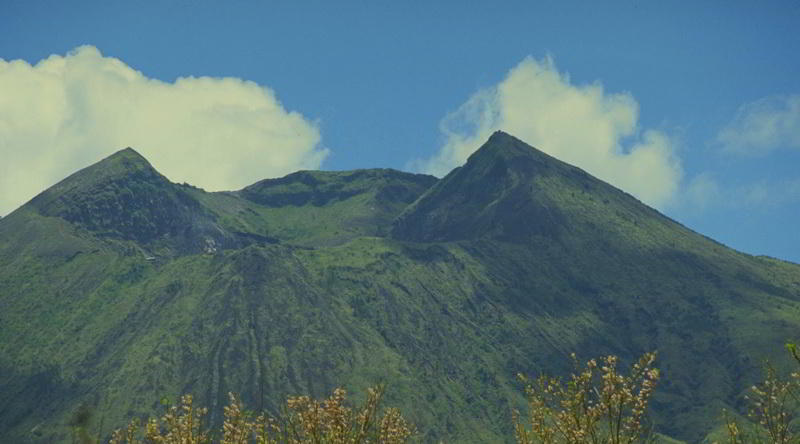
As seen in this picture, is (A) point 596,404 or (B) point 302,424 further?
(B) point 302,424

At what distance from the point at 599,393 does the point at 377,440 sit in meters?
4.97

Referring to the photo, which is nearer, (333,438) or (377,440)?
(333,438)

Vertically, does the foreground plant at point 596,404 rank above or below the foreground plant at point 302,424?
above

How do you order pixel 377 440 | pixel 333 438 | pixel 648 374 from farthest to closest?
pixel 377 440, pixel 333 438, pixel 648 374

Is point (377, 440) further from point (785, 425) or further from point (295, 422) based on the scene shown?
point (785, 425)

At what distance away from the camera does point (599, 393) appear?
15602 mm

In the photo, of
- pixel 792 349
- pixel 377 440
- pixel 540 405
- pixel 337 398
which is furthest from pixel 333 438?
pixel 792 349

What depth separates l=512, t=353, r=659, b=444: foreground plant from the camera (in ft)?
50.0

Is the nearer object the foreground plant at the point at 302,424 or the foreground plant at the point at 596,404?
the foreground plant at the point at 596,404

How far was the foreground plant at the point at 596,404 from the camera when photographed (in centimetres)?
1524

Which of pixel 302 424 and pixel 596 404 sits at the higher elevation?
pixel 596 404

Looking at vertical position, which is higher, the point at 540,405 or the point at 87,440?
the point at 540,405

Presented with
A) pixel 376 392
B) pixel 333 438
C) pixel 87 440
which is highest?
pixel 376 392

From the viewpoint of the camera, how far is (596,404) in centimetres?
1581
